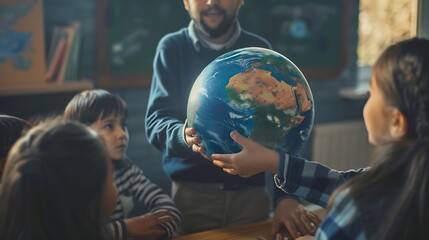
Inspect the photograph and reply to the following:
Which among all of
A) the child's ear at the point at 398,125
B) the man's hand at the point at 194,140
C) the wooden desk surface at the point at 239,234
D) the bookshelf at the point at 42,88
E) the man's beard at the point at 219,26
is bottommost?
the wooden desk surface at the point at 239,234

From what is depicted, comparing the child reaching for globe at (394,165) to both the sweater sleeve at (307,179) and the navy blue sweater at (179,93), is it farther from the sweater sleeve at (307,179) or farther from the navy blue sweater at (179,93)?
the navy blue sweater at (179,93)

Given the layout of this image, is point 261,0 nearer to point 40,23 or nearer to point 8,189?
point 40,23

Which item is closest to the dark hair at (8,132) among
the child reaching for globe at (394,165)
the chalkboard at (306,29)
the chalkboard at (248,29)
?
the child reaching for globe at (394,165)

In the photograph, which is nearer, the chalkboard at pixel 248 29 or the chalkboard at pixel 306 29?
the chalkboard at pixel 248 29

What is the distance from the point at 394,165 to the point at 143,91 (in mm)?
2247

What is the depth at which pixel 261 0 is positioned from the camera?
360 cm

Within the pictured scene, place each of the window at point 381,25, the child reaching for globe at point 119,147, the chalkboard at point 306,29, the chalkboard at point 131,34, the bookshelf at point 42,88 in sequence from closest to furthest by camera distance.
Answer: the child reaching for globe at point 119,147 < the bookshelf at point 42,88 < the chalkboard at point 131,34 < the chalkboard at point 306,29 < the window at point 381,25

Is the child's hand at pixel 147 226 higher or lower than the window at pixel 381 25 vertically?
lower

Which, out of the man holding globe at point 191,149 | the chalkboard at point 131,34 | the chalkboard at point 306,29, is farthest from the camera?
the chalkboard at point 306,29

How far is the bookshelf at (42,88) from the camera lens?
8.36 feet

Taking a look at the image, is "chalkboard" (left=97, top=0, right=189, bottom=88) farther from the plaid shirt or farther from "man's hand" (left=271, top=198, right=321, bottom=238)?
the plaid shirt

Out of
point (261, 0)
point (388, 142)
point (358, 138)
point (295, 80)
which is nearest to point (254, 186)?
point (295, 80)

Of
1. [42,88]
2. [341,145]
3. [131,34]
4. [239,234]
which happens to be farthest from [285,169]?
[341,145]

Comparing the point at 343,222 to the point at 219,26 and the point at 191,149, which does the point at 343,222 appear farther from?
the point at 219,26
